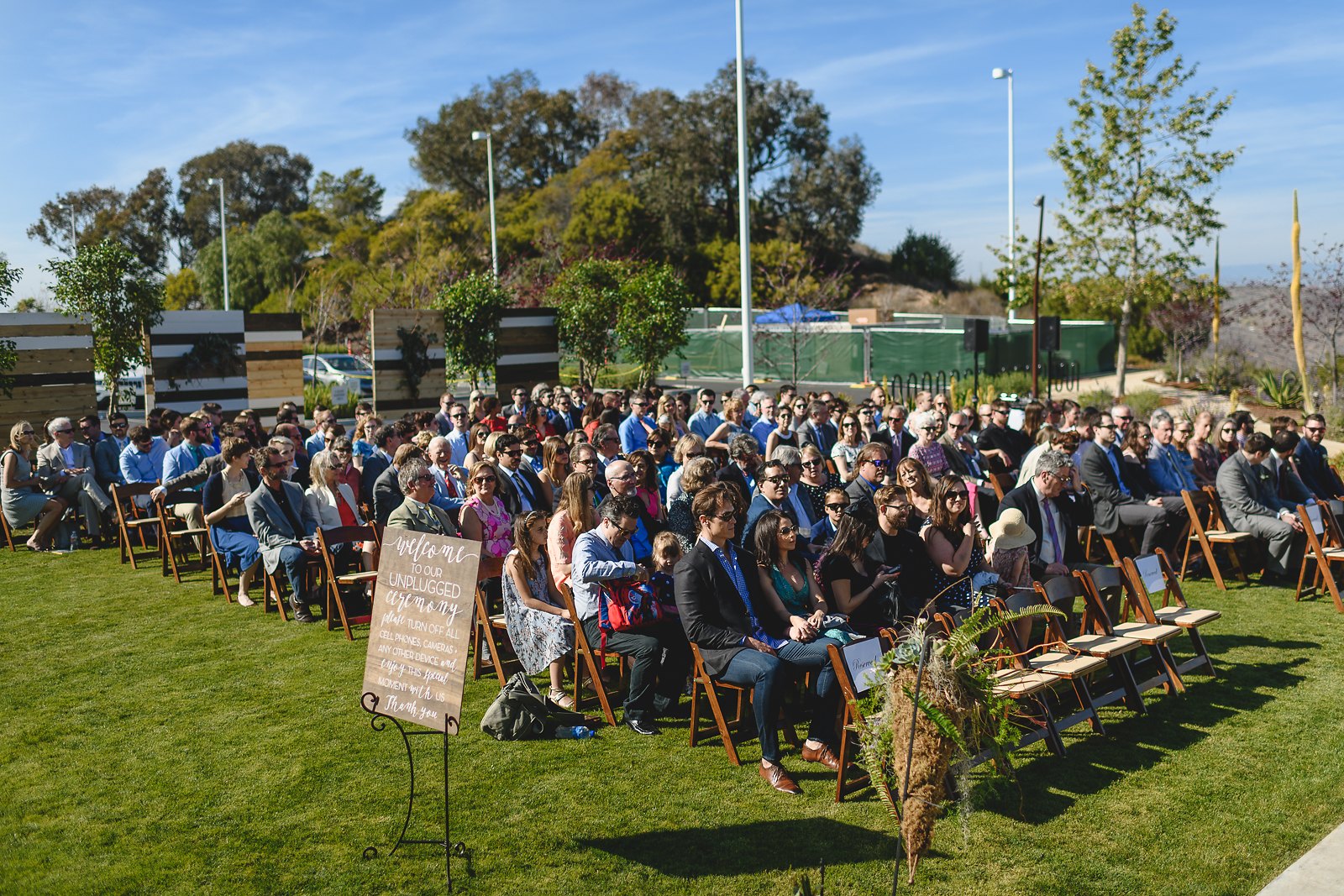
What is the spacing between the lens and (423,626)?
4.88 metres

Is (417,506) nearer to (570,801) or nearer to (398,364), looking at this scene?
(570,801)

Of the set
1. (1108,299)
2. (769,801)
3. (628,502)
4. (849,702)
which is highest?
(1108,299)

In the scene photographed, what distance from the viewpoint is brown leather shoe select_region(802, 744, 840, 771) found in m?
5.96

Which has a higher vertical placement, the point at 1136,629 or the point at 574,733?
the point at 1136,629

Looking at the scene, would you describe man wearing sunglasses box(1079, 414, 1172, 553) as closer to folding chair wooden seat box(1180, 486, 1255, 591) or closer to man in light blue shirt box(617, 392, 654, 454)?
folding chair wooden seat box(1180, 486, 1255, 591)

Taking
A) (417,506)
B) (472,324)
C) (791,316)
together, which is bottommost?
(417,506)

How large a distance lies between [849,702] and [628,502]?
2070 millimetres

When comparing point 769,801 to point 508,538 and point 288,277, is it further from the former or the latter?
point 288,277

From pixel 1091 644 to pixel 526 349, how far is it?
599 inches

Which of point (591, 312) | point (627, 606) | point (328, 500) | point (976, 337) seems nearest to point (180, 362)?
point (591, 312)

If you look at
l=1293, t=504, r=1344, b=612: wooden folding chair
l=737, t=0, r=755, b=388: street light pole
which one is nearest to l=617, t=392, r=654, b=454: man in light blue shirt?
l=737, t=0, r=755, b=388: street light pole

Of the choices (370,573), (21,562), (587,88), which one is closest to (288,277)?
(587,88)

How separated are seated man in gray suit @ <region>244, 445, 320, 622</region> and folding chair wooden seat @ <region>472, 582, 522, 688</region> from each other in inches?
77.5

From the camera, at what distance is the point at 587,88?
61188mm
